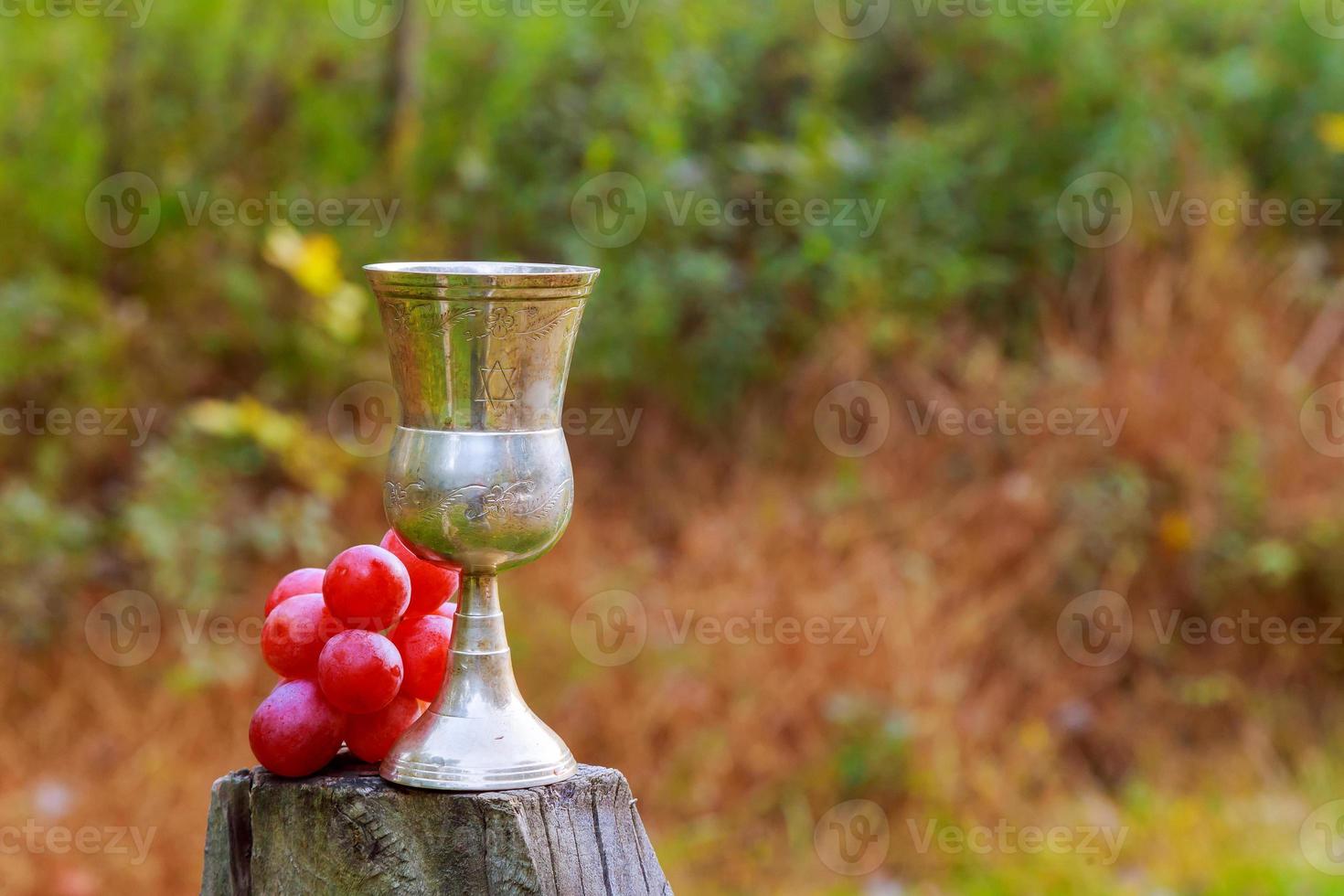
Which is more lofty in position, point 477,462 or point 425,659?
point 477,462

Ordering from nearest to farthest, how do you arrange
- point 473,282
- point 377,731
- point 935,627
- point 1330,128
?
point 473,282
point 377,731
point 935,627
point 1330,128

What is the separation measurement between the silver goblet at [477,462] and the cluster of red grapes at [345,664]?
5 cm

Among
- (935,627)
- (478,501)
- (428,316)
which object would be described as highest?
(428,316)

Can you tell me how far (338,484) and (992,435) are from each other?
2107mm

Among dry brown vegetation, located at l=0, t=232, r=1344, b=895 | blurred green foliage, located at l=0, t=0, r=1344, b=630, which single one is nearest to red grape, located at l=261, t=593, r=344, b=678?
dry brown vegetation, located at l=0, t=232, r=1344, b=895

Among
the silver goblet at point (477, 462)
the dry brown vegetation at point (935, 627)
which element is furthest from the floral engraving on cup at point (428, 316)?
the dry brown vegetation at point (935, 627)

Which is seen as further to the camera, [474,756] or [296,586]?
[296,586]

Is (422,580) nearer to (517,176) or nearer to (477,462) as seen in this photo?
(477,462)

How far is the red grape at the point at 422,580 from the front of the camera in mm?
1487

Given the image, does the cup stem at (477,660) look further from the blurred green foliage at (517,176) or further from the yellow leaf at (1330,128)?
the yellow leaf at (1330,128)

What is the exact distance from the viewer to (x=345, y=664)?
4.37ft

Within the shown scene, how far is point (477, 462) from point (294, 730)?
0.31 metres

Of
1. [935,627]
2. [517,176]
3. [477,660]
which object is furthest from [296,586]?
[517,176]

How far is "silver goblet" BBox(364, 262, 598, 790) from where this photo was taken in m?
1.33
